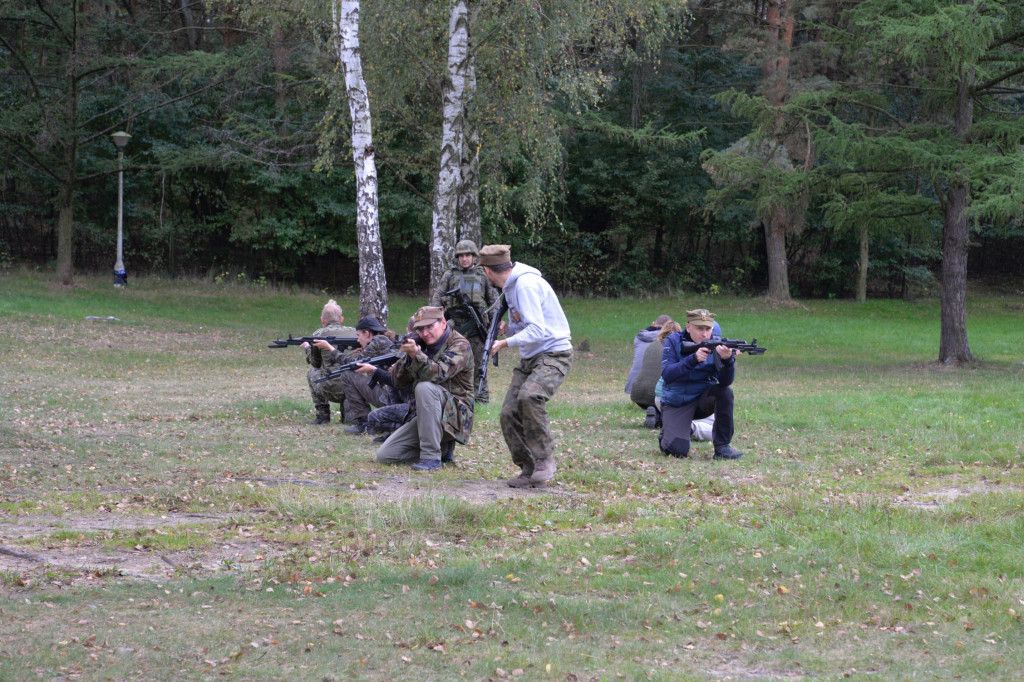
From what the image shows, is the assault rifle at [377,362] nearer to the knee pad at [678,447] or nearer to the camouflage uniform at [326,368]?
the camouflage uniform at [326,368]

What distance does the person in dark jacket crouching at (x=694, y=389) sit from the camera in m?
9.43

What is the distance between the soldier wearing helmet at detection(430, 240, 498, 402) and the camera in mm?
11859

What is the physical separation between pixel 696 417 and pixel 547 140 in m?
11.5

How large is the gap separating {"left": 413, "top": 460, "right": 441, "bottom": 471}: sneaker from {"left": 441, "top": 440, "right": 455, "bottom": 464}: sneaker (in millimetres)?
213

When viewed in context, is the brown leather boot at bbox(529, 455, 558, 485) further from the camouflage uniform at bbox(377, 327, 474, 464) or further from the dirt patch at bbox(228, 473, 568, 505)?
the camouflage uniform at bbox(377, 327, 474, 464)

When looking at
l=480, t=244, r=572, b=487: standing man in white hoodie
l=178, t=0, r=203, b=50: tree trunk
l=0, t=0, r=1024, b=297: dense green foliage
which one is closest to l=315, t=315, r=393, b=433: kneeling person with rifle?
l=480, t=244, r=572, b=487: standing man in white hoodie

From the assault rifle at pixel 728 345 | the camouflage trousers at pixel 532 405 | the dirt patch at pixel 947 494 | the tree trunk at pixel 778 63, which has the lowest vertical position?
the dirt patch at pixel 947 494

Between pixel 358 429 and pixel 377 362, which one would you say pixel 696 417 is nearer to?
pixel 377 362

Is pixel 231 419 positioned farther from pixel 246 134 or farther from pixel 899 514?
pixel 246 134

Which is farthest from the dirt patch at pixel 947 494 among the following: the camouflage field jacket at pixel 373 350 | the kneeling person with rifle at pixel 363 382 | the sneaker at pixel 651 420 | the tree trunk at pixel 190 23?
the tree trunk at pixel 190 23

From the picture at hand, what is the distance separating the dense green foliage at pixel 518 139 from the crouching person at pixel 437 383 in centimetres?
1027

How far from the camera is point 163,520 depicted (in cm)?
678

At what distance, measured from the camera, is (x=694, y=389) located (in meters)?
9.67

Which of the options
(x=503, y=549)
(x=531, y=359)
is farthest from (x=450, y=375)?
(x=503, y=549)
